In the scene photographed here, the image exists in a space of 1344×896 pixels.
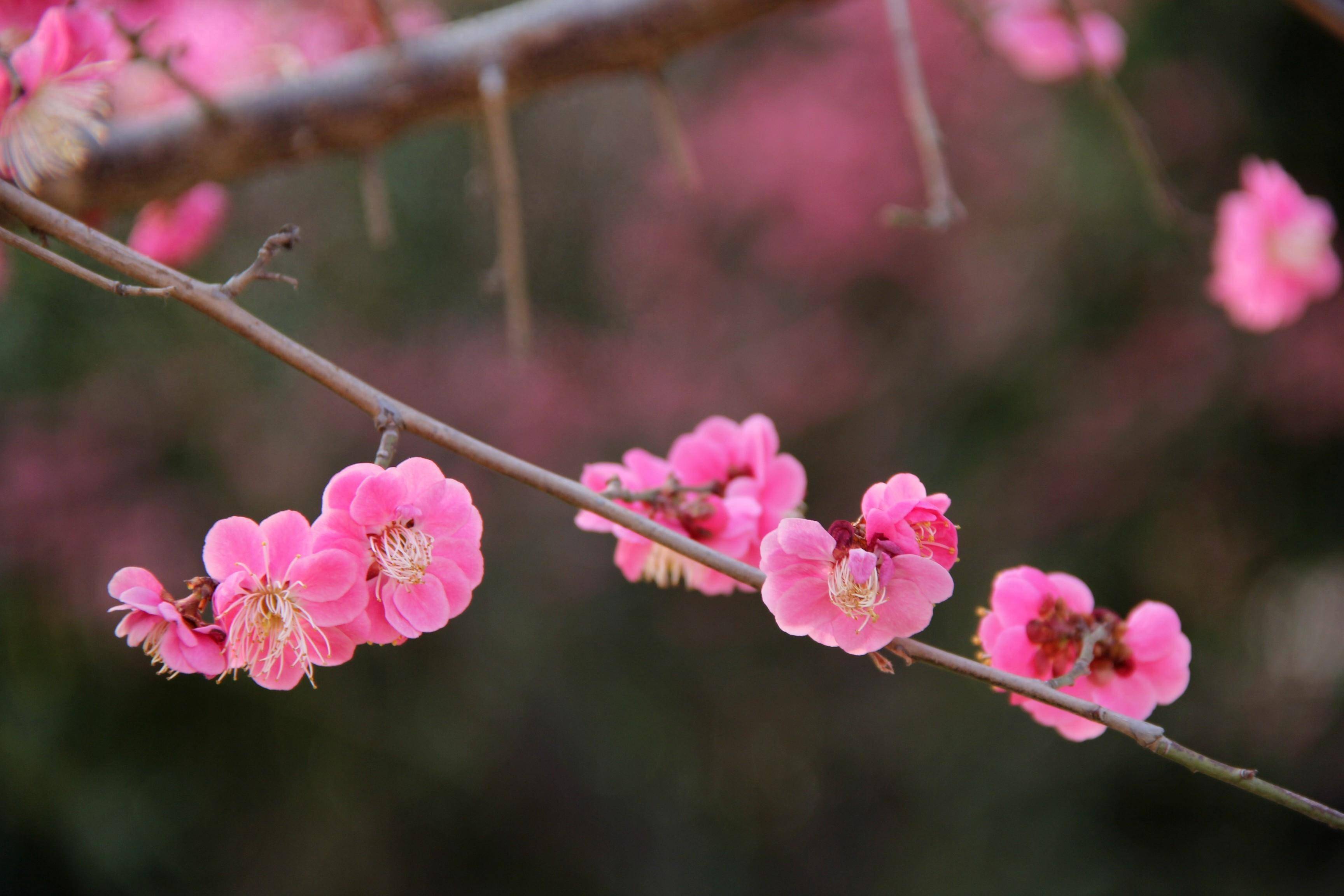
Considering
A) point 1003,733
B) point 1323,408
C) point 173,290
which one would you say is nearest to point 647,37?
point 173,290

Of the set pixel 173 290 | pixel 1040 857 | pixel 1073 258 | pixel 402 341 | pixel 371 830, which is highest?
pixel 1073 258

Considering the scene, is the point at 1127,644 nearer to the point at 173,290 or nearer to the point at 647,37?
the point at 173,290

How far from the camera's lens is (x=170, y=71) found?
2.33ft

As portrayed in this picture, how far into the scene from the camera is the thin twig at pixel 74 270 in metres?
0.36

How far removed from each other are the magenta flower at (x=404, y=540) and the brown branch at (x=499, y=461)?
1.0 inches

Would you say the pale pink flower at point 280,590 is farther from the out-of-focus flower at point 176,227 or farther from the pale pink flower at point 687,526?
the out-of-focus flower at point 176,227

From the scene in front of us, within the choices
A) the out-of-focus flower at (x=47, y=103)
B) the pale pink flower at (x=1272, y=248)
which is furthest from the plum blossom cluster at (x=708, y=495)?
the pale pink flower at (x=1272, y=248)

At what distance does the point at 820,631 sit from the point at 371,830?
214cm

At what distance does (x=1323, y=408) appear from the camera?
5.29 feet

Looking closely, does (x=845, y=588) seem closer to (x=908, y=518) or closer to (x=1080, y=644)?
(x=908, y=518)

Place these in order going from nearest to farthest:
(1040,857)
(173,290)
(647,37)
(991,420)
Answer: (173,290) < (647,37) < (1040,857) < (991,420)

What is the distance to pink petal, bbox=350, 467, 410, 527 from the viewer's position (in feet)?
1.25

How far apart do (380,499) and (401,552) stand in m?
0.03

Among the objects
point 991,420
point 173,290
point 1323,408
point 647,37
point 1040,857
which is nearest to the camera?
point 173,290
